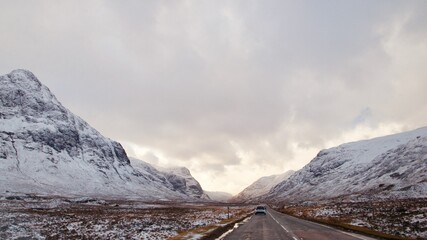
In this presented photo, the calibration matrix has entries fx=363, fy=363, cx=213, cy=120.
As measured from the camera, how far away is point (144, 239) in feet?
76.3

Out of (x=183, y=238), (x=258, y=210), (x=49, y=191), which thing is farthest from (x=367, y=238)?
(x=49, y=191)

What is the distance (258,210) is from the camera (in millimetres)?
63469

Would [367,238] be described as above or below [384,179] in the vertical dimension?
below

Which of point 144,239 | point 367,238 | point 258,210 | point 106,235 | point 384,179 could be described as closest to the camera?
point 367,238

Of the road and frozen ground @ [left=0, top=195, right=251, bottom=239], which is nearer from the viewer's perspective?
the road

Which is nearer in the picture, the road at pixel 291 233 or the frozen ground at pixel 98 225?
the road at pixel 291 233

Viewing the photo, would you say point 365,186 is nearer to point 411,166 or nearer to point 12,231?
point 411,166

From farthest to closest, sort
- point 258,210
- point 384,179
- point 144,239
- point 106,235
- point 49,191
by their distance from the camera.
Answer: point 384,179, point 49,191, point 258,210, point 106,235, point 144,239

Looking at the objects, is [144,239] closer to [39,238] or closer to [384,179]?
[39,238]

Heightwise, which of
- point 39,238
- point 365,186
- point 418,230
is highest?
point 365,186

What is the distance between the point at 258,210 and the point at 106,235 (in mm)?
41269

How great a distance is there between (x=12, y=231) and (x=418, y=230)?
92.6 feet

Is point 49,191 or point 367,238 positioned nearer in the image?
point 367,238

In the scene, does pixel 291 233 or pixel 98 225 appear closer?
pixel 291 233
